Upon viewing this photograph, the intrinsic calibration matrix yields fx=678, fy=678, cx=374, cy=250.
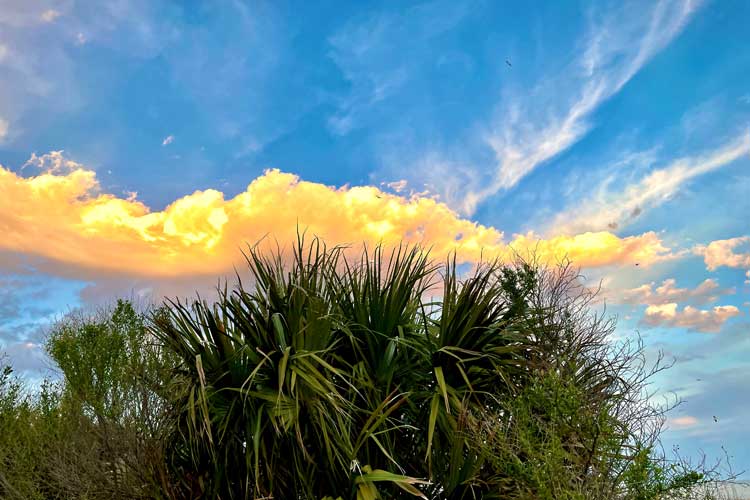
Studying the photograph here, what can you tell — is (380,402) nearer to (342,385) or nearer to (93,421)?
(342,385)

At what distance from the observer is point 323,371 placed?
24.8ft

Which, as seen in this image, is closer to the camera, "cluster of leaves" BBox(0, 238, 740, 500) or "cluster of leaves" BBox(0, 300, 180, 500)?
"cluster of leaves" BBox(0, 238, 740, 500)

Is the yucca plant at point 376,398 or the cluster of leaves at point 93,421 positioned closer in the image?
the yucca plant at point 376,398

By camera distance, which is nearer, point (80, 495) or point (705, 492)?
point (705, 492)

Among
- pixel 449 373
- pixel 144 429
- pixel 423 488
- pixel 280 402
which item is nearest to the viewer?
pixel 280 402

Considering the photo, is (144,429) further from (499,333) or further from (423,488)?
(499,333)

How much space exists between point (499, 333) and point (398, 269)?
1.49 m

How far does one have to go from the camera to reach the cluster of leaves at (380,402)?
6.78m

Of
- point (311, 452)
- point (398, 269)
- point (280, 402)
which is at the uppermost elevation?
point (398, 269)

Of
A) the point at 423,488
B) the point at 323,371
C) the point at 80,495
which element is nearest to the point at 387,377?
the point at 323,371

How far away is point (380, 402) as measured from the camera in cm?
754

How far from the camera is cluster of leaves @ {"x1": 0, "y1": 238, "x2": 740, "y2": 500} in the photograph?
6781 millimetres

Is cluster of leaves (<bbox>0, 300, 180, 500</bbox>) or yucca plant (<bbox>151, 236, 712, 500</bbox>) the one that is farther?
cluster of leaves (<bbox>0, 300, 180, 500</bbox>)

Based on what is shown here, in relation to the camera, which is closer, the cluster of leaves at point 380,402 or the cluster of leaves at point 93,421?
the cluster of leaves at point 380,402
